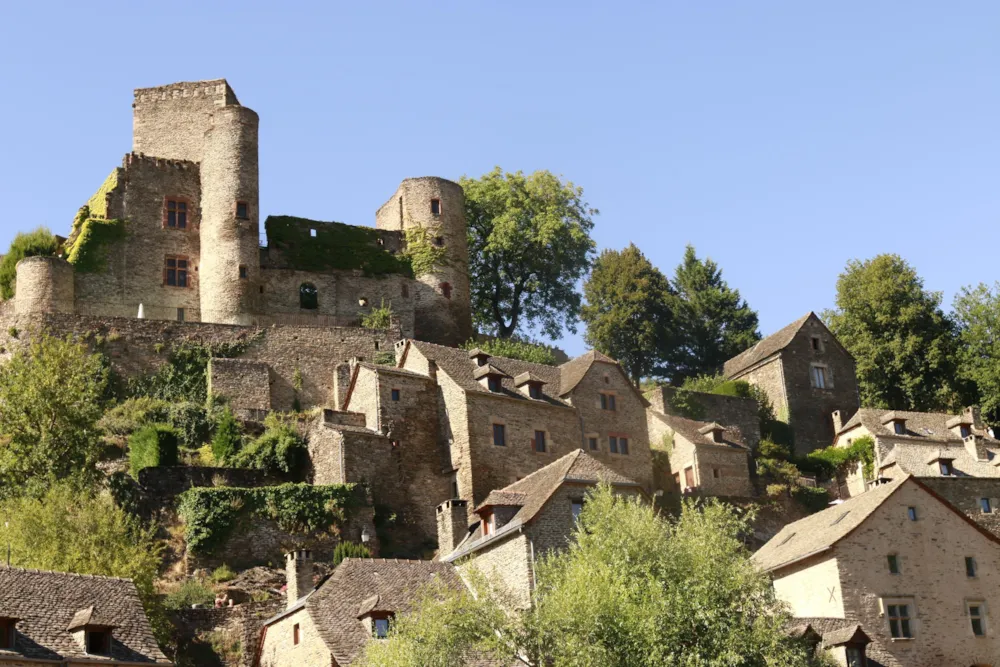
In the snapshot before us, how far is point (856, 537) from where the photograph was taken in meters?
40.1

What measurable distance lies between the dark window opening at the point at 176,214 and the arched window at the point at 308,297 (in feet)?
19.2

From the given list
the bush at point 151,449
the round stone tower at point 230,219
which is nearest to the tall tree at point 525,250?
the round stone tower at point 230,219

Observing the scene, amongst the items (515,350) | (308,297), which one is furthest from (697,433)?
(308,297)

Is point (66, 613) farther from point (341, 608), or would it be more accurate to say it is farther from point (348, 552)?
point (348, 552)

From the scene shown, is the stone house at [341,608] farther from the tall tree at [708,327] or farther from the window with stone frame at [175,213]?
the tall tree at [708,327]

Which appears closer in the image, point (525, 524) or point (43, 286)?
point (525, 524)

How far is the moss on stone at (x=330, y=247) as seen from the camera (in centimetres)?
6500

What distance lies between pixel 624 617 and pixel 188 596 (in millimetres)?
15323

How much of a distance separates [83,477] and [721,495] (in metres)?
23.4

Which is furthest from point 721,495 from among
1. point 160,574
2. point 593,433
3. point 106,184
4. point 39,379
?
point 106,184

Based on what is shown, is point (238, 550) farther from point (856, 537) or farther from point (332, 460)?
point (856, 537)

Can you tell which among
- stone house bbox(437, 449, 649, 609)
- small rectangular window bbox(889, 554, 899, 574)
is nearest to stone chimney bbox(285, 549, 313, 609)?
stone house bbox(437, 449, 649, 609)

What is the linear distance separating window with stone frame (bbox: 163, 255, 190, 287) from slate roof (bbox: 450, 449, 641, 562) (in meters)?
25.1

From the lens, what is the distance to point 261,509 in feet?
152
